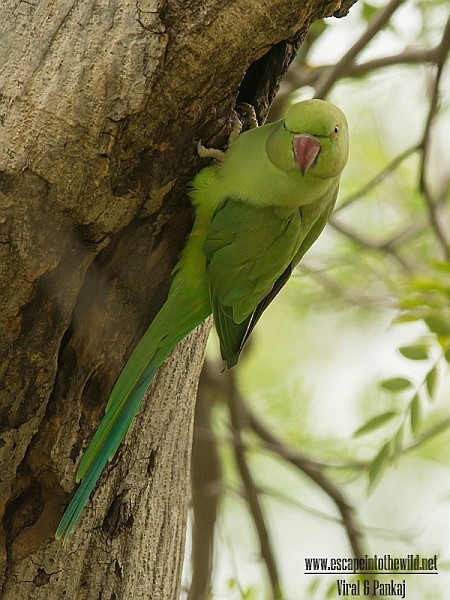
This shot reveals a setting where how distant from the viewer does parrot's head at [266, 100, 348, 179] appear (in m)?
1.64

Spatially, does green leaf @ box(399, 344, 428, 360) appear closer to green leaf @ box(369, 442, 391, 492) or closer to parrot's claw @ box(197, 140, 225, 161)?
green leaf @ box(369, 442, 391, 492)

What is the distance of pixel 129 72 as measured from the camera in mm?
1358

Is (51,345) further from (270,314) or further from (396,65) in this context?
(270,314)

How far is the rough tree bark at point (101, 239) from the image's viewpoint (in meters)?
1.37

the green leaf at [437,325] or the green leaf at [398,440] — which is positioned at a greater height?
the green leaf at [437,325]

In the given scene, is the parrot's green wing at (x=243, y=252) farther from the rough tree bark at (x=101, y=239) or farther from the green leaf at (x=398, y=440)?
the green leaf at (x=398, y=440)

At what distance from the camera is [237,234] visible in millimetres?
1691

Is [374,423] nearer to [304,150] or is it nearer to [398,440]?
[398,440]

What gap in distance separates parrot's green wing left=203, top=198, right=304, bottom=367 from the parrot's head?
0.11 meters

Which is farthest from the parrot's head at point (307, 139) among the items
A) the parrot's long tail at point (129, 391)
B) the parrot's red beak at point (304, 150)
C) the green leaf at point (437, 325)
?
the green leaf at point (437, 325)

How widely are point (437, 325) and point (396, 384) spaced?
17cm

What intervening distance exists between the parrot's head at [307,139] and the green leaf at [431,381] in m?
0.57

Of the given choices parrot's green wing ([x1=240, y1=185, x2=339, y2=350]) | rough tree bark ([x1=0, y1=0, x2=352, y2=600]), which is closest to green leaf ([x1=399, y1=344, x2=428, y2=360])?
parrot's green wing ([x1=240, y1=185, x2=339, y2=350])

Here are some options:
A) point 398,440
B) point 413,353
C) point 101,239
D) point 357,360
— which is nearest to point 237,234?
point 101,239
